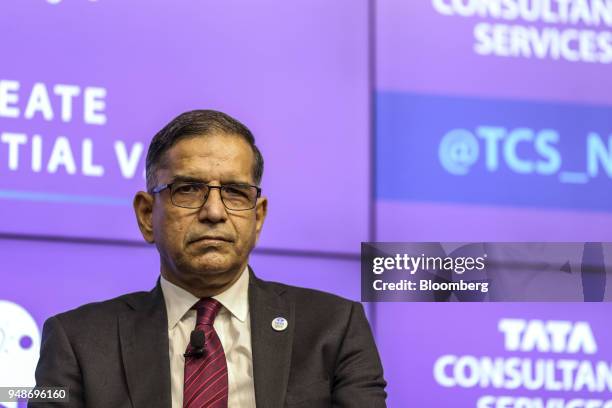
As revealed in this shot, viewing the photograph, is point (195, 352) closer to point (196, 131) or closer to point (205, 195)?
point (205, 195)

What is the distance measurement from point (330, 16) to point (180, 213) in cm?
121

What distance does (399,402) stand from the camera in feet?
9.78

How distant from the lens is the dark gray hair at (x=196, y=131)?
7.25 feet

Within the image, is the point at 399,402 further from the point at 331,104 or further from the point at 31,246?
the point at 31,246

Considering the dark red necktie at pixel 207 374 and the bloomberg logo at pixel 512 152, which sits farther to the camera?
the bloomberg logo at pixel 512 152

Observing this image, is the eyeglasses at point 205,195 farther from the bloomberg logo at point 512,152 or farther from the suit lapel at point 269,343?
the bloomberg logo at point 512,152

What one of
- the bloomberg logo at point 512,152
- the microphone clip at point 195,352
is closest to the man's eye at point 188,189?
the microphone clip at point 195,352

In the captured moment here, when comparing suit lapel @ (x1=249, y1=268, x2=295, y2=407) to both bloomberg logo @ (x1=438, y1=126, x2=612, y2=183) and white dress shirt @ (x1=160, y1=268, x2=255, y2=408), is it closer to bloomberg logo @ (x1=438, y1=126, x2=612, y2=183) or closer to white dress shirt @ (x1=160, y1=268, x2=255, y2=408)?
white dress shirt @ (x1=160, y1=268, x2=255, y2=408)

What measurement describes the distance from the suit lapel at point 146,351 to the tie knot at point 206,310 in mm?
72

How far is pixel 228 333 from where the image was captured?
2.19 metres

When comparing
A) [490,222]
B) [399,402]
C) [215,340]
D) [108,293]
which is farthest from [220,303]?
[490,222]

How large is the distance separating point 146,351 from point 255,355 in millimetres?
228

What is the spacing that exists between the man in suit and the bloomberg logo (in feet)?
3.39
